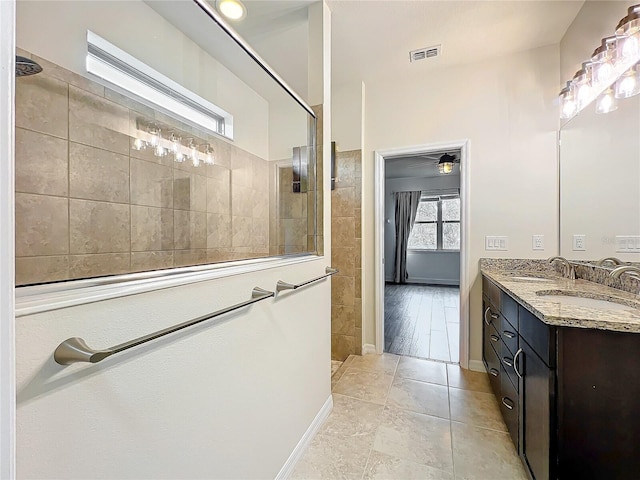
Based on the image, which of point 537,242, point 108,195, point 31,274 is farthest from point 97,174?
point 537,242

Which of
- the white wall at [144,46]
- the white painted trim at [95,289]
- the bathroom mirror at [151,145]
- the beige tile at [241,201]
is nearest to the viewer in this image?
the white painted trim at [95,289]

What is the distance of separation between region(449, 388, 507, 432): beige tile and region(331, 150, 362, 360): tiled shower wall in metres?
0.96

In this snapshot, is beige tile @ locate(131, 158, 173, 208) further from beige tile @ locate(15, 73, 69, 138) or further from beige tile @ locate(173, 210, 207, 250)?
beige tile @ locate(15, 73, 69, 138)

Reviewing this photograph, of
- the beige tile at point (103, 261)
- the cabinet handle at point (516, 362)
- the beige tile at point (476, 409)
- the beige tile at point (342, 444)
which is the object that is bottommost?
the beige tile at point (342, 444)

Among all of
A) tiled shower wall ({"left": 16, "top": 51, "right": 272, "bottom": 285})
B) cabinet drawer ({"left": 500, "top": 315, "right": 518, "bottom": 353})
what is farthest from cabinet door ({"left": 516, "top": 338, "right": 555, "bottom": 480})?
tiled shower wall ({"left": 16, "top": 51, "right": 272, "bottom": 285})

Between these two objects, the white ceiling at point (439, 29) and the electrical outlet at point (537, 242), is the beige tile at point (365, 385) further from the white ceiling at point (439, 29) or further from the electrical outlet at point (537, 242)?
the white ceiling at point (439, 29)

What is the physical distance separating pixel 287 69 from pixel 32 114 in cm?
197

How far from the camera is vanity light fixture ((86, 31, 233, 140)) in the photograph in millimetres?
1559

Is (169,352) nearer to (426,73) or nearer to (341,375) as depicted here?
(341,375)

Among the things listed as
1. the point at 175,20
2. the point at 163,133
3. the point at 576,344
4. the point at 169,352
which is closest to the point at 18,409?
the point at 169,352

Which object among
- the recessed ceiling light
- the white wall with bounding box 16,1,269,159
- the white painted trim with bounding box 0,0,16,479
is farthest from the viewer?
the recessed ceiling light

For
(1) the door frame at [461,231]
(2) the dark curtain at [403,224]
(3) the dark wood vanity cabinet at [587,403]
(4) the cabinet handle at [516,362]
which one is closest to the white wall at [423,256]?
(2) the dark curtain at [403,224]

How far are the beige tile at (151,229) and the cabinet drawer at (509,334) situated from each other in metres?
1.96

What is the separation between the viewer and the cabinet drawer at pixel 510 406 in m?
1.49
